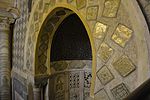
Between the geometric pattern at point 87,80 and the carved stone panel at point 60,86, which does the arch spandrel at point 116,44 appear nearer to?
the carved stone panel at point 60,86

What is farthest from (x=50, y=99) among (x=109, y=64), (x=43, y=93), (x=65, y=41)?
(x=109, y=64)

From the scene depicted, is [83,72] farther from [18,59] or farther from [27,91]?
[18,59]

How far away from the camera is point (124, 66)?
4.34ft

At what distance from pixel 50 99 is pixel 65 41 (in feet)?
3.59

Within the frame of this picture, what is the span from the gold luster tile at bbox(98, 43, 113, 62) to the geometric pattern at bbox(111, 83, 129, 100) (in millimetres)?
238

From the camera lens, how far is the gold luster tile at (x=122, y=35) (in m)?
1.29

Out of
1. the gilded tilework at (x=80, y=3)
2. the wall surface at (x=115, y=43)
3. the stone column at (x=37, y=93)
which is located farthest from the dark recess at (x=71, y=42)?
the gilded tilework at (x=80, y=3)

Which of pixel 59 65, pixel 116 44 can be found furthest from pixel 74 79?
pixel 116 44

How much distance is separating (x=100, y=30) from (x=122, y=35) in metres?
0.22

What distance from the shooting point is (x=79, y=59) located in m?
3.53

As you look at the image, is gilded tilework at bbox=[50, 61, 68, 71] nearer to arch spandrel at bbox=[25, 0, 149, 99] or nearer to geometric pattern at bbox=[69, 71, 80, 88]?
geometric pattern at bbox=[69, 71, 80, 88]

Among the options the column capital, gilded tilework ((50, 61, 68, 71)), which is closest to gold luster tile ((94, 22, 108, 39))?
gilded tilework ((50, 61, 68, 71))

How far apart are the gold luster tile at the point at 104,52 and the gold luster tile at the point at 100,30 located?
83mm

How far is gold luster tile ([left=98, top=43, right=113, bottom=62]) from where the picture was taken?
56.2 inches
